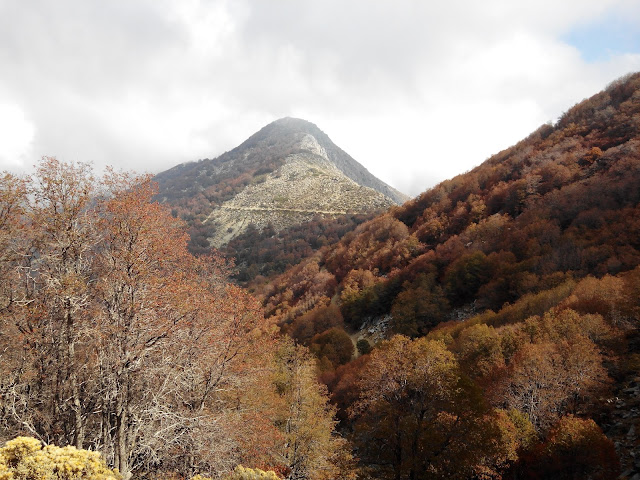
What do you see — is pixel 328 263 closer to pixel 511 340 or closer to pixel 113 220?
pixel 511 340

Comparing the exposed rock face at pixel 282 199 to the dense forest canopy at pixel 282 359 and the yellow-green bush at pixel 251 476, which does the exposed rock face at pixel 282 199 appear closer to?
the dense forest canopy at pixel 282 359

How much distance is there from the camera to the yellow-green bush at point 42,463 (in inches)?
237

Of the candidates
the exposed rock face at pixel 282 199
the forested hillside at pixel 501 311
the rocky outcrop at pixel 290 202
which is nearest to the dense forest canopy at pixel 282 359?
the forested hillside at pixel 501 311

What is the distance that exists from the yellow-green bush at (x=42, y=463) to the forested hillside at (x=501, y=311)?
17.7m

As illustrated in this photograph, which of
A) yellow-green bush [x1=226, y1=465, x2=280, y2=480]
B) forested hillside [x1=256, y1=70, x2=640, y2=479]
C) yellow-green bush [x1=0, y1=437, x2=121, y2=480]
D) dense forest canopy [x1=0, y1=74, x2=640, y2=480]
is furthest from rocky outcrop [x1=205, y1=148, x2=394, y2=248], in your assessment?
yellow-green bush [x1=0, y1=437, x2=121, y2=480]

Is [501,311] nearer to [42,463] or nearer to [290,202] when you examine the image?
[42,463]

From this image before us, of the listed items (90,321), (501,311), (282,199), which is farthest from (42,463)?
(282,199)

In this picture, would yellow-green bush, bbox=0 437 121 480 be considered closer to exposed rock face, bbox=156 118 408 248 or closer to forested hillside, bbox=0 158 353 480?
forested hillside, bbox=0 158 353 480

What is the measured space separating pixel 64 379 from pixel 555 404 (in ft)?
94.3

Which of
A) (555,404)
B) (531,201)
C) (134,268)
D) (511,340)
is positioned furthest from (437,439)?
(531,201)

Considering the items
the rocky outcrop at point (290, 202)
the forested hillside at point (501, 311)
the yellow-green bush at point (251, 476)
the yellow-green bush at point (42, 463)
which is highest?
the rocky outcrop at point (290, 202)

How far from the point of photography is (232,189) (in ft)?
583

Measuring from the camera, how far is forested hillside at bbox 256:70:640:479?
18984mm

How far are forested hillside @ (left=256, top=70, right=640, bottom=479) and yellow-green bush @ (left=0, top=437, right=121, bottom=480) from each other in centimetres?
1769
